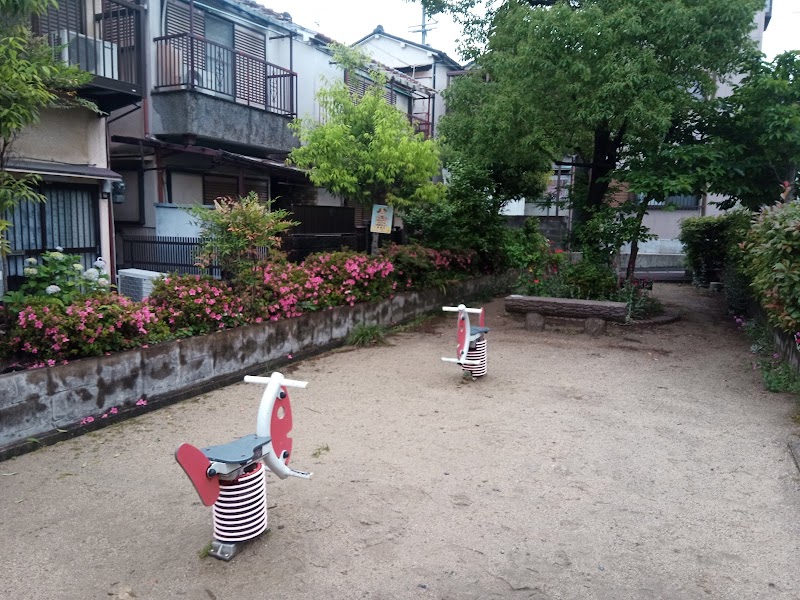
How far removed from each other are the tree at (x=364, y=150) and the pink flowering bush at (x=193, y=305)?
351 cm

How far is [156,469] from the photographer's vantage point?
197 inches

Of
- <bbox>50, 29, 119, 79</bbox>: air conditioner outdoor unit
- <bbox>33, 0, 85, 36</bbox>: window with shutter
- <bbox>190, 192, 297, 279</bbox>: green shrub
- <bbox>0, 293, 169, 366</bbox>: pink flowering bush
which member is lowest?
<bbox>0, 293, 169, 366</bbox>: pink flowering bush

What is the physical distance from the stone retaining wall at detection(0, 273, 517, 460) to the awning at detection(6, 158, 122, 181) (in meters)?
3.37

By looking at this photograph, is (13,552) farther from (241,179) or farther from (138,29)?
(241,179)

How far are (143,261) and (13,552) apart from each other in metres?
8.44

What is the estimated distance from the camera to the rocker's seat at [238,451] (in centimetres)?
341

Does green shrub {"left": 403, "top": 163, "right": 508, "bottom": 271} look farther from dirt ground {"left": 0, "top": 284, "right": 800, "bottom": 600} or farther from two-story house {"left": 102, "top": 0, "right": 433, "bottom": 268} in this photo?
dirt ground {"left": 0, "top": 284, "right": 800, "bottom": 600}

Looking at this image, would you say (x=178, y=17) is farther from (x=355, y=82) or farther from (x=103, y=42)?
(x=355, y=82)

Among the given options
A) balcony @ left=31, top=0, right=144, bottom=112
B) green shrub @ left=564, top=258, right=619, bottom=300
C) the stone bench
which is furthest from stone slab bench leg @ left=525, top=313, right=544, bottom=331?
balcony @ left=31, top=0, right=144, bottom=112

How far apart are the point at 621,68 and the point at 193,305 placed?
7214 millimetres

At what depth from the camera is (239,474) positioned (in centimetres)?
353

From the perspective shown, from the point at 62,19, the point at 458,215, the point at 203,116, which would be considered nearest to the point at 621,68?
the point at 458,215

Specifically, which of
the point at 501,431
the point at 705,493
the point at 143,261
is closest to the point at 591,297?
the point at 501,431

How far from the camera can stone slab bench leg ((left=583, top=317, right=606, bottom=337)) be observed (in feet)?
34.3
